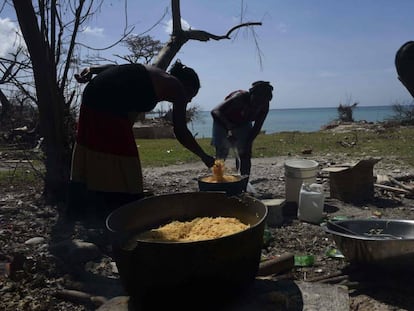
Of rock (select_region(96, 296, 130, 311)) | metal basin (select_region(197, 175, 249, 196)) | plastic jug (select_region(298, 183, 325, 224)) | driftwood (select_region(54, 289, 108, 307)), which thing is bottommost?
driftwood (select_region(54, 289, 108, 307))

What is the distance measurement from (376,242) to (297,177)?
244 cm

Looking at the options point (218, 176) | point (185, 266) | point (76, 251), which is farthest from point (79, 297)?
point (218, 176)

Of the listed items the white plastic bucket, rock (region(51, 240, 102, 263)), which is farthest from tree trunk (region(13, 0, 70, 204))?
the white plastic bucket

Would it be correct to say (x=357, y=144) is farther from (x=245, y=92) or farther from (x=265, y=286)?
(x=265, y=286)

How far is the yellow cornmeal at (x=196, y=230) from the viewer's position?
260cm

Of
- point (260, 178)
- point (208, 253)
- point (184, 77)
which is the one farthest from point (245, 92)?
point (208, 253)

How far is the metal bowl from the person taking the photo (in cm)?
289

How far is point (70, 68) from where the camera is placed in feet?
19.3

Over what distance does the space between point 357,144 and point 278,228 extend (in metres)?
9.07

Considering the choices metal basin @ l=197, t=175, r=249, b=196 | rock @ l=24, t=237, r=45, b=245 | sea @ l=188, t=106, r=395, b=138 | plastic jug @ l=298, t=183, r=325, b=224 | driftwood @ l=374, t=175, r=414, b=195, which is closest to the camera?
metal basin @ l=197, t=175, r=249, b=196

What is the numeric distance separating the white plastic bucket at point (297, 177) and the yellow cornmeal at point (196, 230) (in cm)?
260

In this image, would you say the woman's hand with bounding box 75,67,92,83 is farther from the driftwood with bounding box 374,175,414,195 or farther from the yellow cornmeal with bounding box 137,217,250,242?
the driftwood with bounding box 374,175,414,195

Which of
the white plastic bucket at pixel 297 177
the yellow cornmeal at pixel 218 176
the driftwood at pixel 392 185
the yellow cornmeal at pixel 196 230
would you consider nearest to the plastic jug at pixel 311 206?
the white plastic bucket at pixel 297 177

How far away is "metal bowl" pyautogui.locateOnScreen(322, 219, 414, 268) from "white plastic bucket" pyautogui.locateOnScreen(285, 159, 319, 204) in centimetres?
179
